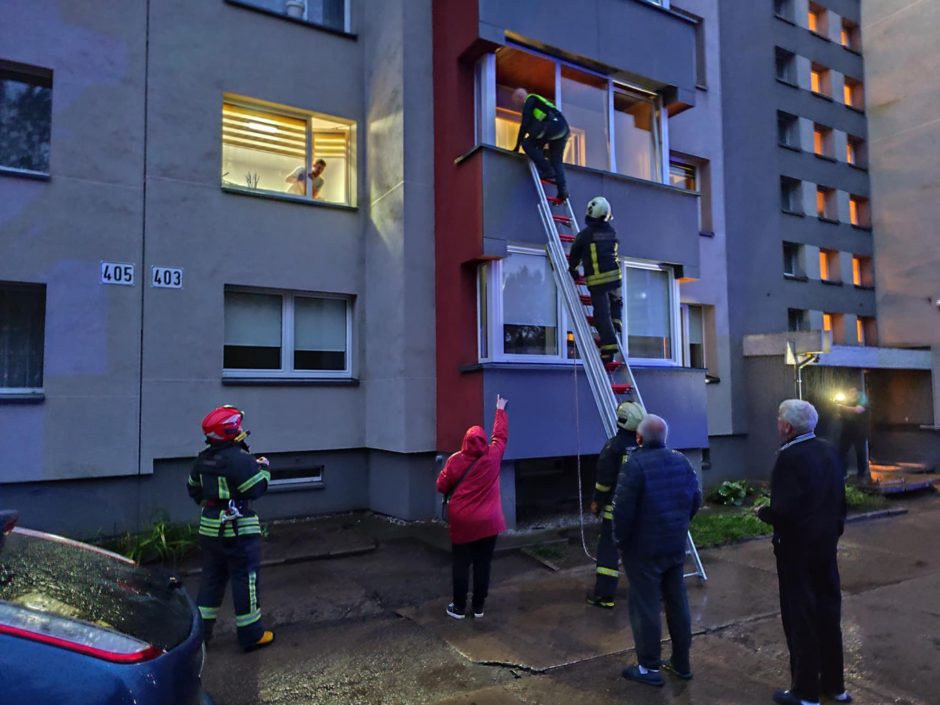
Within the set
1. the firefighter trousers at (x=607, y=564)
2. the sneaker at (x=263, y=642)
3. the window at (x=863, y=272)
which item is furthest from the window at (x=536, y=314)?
the window at (x=863, y=272)

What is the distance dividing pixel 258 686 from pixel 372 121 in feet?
27.2

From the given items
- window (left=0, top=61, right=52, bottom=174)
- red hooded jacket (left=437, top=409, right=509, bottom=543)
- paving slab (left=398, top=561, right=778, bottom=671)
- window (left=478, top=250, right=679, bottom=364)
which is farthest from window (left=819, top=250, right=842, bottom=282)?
window (left=0, top=61, right=52, bottom=174)

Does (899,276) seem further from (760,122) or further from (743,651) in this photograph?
(743,651)

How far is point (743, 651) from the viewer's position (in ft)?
16.1

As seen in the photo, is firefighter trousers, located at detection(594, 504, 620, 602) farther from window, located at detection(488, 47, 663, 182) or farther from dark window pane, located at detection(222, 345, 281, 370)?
window, located at detection(488, 47, 663, 182)

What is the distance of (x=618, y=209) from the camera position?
9.57 metres

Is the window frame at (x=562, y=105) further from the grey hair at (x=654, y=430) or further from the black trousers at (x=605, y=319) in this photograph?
the grey hair at (x=654, y=430)

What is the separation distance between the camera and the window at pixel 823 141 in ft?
57.7

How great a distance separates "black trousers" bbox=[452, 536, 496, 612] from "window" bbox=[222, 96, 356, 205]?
6.22 meters

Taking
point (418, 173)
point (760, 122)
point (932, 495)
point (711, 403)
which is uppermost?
point (760, 122)

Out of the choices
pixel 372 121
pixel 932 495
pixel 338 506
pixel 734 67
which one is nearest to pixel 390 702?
pixel 338 506

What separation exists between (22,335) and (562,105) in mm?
7853

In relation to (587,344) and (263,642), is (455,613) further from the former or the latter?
(587,344)

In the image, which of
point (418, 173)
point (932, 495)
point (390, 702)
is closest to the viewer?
point (390, 702)
